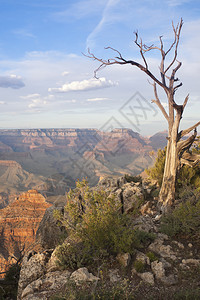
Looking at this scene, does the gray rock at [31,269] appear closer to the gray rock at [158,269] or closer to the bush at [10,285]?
the bush at [10,285]

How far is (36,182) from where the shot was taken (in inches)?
5846

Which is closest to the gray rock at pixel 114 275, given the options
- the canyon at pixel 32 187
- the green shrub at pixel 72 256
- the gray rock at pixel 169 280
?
the green shrub at pixel 72 256

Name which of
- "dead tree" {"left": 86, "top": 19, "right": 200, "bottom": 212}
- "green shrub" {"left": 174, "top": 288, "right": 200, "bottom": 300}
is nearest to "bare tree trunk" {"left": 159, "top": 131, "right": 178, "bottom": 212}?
"dead tree" {"left": 86, "top": 19, "right": 200, "bottom": 212}

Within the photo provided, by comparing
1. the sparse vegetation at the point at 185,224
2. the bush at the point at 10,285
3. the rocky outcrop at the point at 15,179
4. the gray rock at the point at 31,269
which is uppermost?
the sparse vegetation at the point at 185,224

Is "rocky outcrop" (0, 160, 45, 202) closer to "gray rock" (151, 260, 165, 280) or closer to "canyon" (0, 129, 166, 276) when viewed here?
"canyon" (0, 129, 166, 276)

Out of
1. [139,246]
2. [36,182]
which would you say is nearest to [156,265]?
[139,246]

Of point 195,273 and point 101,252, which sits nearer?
point 195,273

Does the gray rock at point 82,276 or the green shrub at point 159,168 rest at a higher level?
the green shrub at point 159,168

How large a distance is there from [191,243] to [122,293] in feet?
10.7

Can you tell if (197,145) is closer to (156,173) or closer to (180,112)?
(156,173)

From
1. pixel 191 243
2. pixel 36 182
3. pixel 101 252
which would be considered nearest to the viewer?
pixel 101 252

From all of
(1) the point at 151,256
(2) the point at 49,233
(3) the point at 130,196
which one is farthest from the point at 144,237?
(3) the point at 130,196

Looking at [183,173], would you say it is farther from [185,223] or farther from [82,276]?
[82,276]

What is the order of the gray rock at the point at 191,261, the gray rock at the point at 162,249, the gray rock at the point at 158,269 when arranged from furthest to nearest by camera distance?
the gray rock at the point at 162,249, the gray rock at the point at 191,261, the gray rock at the point at 158,269
